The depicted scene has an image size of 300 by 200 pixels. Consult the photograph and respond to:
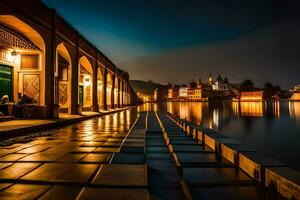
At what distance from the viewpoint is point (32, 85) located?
1766cm

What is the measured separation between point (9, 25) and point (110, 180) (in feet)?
42.0

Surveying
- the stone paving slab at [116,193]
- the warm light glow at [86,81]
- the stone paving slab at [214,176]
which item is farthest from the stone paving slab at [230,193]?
the warm light glow at [86,81]

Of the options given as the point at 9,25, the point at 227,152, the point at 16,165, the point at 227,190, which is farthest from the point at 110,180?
the point at 9,25

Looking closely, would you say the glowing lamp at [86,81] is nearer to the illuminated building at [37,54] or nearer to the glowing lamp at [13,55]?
the illuminated building at [37,54]

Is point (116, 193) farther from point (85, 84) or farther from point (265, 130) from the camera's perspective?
point (85, 84)

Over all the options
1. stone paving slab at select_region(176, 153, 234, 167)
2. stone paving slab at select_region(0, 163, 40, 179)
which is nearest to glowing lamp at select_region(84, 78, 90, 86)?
stone paving slab at select_region(176, 153, 234, 167)

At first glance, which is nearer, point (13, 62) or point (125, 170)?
point (125, 170)

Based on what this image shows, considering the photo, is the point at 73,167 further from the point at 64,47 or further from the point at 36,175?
the point at 64,47

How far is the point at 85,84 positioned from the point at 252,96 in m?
175

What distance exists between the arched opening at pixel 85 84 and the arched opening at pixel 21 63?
777 centimetres

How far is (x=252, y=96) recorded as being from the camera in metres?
184

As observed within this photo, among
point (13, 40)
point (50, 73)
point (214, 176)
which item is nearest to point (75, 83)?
point (50, 73)

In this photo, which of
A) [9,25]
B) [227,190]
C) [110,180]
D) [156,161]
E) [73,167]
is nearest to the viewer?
[110,180]

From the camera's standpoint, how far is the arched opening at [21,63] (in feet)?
48.4
